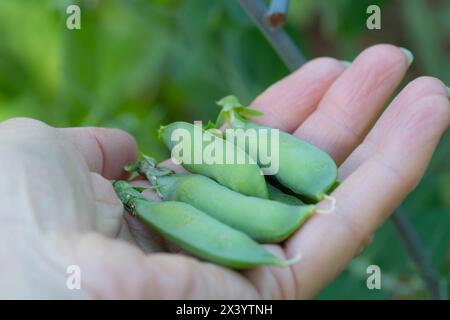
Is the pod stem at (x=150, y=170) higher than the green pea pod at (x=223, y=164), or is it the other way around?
the green pea pod at (x=223, y=164)

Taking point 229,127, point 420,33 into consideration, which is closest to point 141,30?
point 420,33

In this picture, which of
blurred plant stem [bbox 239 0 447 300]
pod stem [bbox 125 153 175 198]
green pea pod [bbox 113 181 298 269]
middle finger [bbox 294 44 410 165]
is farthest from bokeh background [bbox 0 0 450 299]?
green pea pod [bbox 113 181 298 269]

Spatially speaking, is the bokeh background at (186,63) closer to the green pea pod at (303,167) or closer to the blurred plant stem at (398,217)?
the blurred plant stem at (398,217)

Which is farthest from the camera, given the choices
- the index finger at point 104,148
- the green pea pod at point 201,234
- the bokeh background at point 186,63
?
the bokeh background at point 186,63

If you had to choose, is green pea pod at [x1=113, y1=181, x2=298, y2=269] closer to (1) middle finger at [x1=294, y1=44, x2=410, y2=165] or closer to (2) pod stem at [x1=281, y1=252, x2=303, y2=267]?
(2) pod stem at [x1=281, y1=252, x2=303, y2=267]

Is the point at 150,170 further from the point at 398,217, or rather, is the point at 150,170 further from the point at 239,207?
the point at 398,217

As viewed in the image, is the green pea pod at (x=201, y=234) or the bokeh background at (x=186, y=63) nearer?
the green pea pod at (x=201, y=234)

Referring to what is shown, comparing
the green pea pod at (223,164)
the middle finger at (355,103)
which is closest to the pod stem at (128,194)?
the green pea pod at (223,164)
